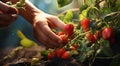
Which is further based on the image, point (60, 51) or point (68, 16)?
point (68, 16)

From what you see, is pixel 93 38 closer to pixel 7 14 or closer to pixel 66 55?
pixel 66 55

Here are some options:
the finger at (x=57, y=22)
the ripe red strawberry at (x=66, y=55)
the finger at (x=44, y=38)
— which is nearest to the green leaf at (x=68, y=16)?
the finger at (x=57, y=22)

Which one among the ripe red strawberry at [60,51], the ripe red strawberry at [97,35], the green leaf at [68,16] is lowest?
the ripe red strawberry at [97,35]

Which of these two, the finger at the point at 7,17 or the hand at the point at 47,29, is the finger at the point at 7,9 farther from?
the hand at the point at 47,29

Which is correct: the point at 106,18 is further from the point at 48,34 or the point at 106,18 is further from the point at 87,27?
the point at 48,34

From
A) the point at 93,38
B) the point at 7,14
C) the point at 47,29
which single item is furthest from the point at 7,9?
the point at 93,38

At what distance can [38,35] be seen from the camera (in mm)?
1299

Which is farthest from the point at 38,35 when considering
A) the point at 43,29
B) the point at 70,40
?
the point at 70,40

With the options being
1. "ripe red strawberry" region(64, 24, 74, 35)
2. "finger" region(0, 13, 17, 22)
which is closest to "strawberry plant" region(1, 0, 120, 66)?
"ripe red strawberry" region(64, 24, 74, 35)

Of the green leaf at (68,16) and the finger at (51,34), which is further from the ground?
the green leaf at (68,16)

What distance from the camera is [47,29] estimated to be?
1233mm

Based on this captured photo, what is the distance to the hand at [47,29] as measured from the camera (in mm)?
1209

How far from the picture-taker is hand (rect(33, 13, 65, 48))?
1209 millimetres

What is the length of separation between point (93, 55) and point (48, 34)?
0.84 feet
